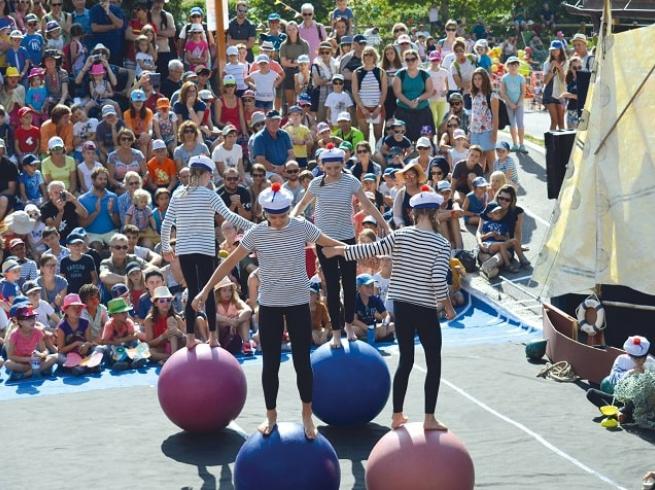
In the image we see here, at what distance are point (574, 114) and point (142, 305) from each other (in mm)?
9006

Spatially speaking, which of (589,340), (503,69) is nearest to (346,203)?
(589,340)

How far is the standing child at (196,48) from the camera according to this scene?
70.9 ft

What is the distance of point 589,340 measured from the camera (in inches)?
595

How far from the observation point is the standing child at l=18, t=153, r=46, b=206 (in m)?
18.1

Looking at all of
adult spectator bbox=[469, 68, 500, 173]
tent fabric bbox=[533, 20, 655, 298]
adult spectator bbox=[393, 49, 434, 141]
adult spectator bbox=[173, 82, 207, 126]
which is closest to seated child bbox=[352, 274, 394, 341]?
tent fabric bbox=[533, 20, 655, 298]

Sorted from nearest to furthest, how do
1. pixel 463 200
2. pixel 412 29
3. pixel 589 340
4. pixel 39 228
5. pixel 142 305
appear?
pixel 589 340 → pixel 142 305 → pixel 39 228 → pixel 463 200 → pixel 412 29

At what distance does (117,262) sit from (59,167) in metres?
2.17

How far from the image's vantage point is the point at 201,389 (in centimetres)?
1256

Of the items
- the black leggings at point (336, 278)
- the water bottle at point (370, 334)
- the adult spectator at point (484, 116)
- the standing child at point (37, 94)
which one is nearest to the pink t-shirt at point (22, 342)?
the water bottle at point (370, 334)

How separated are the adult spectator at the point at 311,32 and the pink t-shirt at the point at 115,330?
8643 mm

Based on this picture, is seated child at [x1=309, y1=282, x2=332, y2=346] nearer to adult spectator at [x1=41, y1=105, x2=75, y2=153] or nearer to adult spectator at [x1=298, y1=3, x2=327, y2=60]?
adult spectator at [x1=41, y1=105, x2=75, y2=153]

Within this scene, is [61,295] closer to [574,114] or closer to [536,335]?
[536,335]

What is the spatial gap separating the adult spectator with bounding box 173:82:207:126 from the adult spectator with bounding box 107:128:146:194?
4.63 feet

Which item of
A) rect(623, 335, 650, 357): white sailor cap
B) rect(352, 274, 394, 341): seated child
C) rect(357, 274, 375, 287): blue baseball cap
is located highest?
rect(623, 335, 650, 357): white sailor cap
